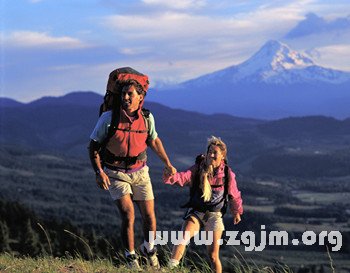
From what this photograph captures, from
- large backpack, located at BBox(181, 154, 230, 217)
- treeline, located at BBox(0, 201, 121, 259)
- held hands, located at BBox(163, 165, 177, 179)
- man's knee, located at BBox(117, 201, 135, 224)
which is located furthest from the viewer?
treeline, located at BBox(0, 201, 121, 259)

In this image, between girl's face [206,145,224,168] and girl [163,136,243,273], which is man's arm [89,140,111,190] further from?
girl's face [206,145,224,168]

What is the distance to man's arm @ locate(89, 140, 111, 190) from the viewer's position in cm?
892

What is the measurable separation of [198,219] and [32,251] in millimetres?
40410

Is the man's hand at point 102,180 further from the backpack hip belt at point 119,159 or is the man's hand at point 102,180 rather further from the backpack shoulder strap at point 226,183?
the backpack shoulder strap at point 226,183

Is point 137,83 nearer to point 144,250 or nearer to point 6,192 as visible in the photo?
point 144,250

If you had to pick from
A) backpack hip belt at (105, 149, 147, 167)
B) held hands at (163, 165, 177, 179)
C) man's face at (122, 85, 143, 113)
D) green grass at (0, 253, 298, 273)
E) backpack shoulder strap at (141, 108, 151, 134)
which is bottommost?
green grass at (0, 253, 298, 273)

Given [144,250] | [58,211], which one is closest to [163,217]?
[58,211]

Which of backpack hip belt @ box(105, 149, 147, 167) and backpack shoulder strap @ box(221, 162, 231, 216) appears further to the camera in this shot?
backpack hip belt @ box(105, 149, 147, 167)

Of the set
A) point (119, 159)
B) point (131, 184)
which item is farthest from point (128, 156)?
point (131, 184)

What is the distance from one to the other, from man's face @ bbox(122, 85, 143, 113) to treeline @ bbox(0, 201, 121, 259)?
1449cm

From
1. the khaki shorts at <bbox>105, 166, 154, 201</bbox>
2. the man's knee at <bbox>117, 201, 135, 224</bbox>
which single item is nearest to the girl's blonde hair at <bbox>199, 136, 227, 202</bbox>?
the khaki shorts at <bbox>105, 166, 154, 201</bbox>

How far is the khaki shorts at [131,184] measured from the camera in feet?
30.6

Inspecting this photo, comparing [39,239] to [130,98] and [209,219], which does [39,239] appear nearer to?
[130,98]

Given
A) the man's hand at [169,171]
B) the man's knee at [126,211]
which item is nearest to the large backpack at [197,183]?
the man's hand at [169,171]
